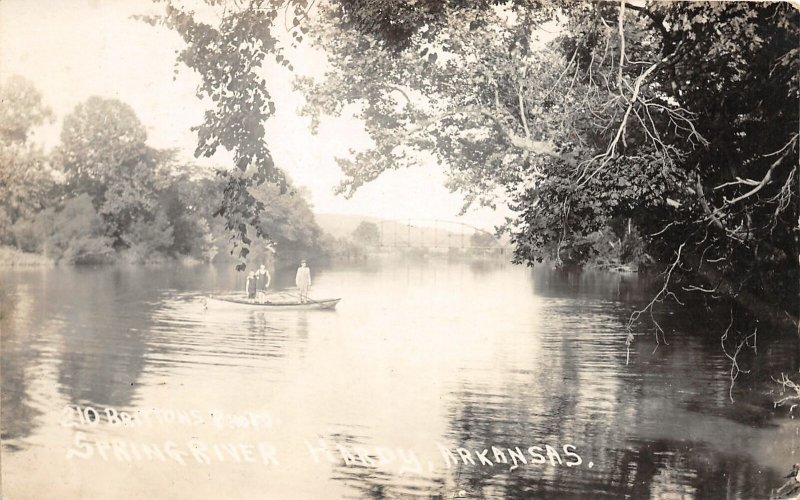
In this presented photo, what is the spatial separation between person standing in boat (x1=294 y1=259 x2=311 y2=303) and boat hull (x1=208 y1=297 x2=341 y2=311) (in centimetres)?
6

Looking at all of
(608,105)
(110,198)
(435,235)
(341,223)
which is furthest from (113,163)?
(608,105)

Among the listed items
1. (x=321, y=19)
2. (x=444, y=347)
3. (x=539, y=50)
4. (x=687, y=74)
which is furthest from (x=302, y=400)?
(x=687, y=74)

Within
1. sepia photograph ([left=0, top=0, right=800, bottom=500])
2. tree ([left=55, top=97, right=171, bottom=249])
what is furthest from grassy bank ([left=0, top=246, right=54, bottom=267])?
tree ([left=55, top=97, right=171, bottom=249])

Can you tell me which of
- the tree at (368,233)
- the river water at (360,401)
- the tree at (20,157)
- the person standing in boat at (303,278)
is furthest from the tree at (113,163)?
the tree at (368,233)

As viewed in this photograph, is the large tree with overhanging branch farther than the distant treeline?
Yes

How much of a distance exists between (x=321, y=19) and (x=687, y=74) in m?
2.11

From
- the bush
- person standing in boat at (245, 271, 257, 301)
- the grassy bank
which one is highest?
the bush

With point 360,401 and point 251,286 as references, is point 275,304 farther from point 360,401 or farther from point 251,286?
point 360,401

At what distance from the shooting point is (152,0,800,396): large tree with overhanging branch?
428 cm

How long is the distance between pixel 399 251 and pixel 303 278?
1.97ft

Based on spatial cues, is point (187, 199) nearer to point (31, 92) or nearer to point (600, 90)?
point (31, 92)

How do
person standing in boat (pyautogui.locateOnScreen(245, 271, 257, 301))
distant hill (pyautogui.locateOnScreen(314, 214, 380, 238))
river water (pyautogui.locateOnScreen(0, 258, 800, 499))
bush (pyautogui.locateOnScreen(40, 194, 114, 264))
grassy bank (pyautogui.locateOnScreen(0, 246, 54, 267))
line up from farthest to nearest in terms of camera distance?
distant hill (pyautogui.locateOnScreen(314, 214, 380, 238)), person standing in boat (pyautogui.locateOnScreen(245, 271, 257, 301)), bush (pyautogui.locateOnScreen(40, 194, 114, 264)), grassy bank (pyautogui.locateOnScreen(0, 246, 54, 267)), river water (pyautogui.locateOnScreen(0, 258, 800, 499))

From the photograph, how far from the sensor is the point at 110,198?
4484 mm

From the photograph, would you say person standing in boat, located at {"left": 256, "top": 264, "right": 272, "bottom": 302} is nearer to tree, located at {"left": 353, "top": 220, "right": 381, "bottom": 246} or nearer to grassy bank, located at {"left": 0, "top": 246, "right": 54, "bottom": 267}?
tree, located at {"left": 353, "top": 220, "right": 381, "bottom": 246}
